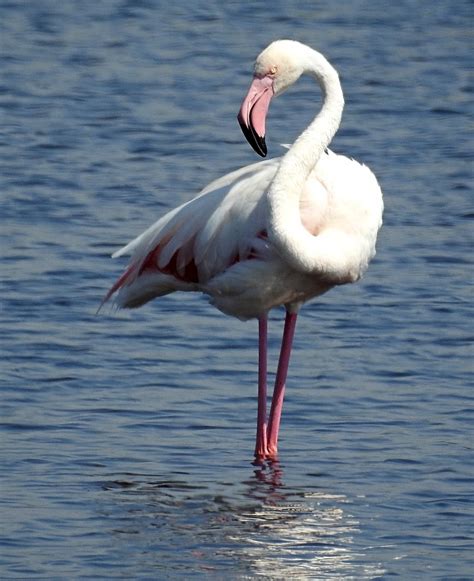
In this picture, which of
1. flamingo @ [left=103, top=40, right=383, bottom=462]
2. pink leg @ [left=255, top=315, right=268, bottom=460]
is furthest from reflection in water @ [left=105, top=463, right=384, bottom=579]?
flamingo @ [left=103, top=40, right=383, bottom=462]

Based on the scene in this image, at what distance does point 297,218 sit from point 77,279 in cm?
321

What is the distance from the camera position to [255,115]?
6926mm

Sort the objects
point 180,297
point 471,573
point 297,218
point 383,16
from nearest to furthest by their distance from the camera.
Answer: point 471,573 < point 297,218 < point 180,297 < point 383,16

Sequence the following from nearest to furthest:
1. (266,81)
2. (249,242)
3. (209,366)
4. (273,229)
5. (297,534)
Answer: (297,534), (273,229), (266,81), (249,242), (209,366)

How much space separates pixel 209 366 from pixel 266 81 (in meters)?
1.94

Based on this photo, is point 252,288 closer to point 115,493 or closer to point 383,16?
point 115,493

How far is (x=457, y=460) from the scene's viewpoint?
7.27 m

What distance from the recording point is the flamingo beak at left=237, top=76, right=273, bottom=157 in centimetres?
689

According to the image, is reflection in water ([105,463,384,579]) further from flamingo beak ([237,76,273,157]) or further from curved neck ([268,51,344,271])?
flamingo beak ([237,76,273,157])

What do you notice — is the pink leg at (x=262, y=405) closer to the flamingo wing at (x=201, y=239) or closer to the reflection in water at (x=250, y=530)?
the reflection in water at (x=250, y=530)

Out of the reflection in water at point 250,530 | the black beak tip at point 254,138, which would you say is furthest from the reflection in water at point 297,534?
the black beak tip at point 254,138

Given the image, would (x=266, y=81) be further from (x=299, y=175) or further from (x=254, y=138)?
(x=299, y=175)

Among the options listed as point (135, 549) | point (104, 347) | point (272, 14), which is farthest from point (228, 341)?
point (272, 14)

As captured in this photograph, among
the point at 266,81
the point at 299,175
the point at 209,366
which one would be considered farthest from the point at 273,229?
the point at 209,366
